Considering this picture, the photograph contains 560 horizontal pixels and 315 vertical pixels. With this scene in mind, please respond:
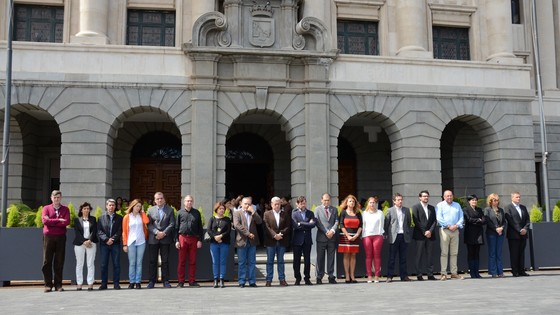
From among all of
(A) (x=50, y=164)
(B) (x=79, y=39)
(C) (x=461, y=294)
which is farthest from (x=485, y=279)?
(A) (x=50, y=164)

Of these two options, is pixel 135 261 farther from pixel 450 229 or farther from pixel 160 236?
pixel 450 229

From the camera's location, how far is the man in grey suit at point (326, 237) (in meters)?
13.4

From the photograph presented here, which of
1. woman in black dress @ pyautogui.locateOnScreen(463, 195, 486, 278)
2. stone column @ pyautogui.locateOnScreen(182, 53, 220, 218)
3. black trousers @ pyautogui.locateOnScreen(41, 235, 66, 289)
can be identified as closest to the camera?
black trousers @ pyautogui.locateOnScreen(41, 235, 66, 289)

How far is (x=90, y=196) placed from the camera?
18.5 m

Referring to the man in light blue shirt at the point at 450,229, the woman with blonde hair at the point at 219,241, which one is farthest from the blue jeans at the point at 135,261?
the man in light blue shirt at the point at 450,229

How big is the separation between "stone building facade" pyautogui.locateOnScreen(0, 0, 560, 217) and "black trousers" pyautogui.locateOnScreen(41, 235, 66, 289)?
620 centimetres

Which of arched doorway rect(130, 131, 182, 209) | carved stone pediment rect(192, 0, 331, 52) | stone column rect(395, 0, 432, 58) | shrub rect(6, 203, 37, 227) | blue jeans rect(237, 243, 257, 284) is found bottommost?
blue jeans rect(237, 243, 257, 284)

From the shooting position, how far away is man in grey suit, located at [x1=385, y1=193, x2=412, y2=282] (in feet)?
45.3

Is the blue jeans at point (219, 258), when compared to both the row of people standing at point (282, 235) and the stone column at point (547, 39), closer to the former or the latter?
the row of people standing at point (282, 235)

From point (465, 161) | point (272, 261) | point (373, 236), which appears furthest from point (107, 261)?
point (465, 161)

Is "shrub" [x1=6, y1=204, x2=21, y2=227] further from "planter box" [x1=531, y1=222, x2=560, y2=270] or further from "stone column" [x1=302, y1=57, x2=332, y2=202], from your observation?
"planter box" [x1=531, y1=222, x2=560, y2=270]

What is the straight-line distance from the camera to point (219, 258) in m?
13.1

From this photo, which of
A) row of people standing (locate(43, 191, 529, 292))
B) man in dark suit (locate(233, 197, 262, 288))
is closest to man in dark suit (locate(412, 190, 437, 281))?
row of people standing (locate(43, 191, 529, 292))

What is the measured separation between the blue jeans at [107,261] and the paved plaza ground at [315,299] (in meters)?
0.51
